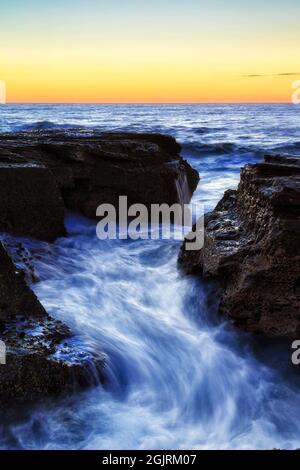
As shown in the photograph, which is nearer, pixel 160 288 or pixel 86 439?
pixel 86 439

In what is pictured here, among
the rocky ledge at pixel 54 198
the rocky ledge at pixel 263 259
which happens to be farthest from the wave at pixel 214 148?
the rocky ledge at pixel 263 259

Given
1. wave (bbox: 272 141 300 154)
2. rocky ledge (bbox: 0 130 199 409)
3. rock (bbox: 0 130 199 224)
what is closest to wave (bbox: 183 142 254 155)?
wave (bbox: 272 141 300 154)

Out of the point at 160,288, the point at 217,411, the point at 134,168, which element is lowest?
the point at 217,411

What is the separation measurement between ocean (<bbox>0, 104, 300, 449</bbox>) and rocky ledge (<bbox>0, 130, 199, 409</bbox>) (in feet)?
0.67

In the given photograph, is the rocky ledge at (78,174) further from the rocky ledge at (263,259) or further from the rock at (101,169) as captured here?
the rocky ledge at (263,259)

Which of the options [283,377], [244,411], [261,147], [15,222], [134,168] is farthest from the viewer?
[261,147]

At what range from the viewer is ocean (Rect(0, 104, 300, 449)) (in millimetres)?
3365

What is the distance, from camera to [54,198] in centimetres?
634

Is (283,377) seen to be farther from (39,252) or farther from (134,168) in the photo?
(134,168)

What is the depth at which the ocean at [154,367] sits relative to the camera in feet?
11.0

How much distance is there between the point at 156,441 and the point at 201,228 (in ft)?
9.22

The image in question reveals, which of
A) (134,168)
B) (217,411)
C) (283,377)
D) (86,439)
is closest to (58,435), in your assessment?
(86,439)

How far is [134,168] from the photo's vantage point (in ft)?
25.7

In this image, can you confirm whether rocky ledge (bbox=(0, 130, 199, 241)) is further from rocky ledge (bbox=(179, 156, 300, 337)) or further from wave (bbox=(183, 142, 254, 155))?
wave (bbox=(183, 142, 254, 155))
